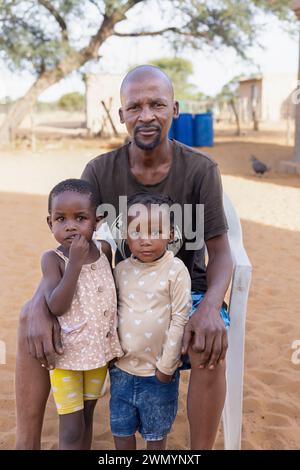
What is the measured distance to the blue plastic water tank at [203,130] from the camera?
18031 mm

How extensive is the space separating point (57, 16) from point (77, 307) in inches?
718

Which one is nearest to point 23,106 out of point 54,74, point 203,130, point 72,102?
point 54,74

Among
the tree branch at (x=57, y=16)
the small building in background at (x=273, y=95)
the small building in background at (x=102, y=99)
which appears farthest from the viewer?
the small building in background at (x=273, y=95)

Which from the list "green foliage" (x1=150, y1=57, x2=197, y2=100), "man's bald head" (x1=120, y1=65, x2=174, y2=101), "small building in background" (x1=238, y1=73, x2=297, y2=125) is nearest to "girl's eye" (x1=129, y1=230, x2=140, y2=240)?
"man's bald head" (x1=120, y1=65, x2=174, y2=101)

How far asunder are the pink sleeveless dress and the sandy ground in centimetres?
75

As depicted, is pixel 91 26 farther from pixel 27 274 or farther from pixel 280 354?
pixel 280 354

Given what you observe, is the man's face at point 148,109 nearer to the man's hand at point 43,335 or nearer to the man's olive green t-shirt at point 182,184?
the man's olive green t-shirt at point 182,184

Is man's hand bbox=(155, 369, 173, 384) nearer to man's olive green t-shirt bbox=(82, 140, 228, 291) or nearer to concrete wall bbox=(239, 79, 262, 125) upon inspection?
man's olive green t-shirt bbox=(82, 140, 228, 291)

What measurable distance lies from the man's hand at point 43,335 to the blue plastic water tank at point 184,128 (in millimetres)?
15983

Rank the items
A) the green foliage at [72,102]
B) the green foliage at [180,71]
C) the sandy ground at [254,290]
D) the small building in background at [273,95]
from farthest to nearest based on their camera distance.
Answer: the green foliage at [72,102] < the green foliage at [180,71] < the small building in background at [273,95] < the sandy ground at [254,290]

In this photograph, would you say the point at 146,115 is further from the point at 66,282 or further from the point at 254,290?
the point at 254,290

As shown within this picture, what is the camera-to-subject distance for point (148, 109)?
2.33m

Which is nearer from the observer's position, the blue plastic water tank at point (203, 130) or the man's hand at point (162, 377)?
the man's hand at point (162, 377)

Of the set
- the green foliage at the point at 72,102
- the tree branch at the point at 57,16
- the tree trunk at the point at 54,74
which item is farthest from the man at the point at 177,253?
the green foliage at the point at 72,102
